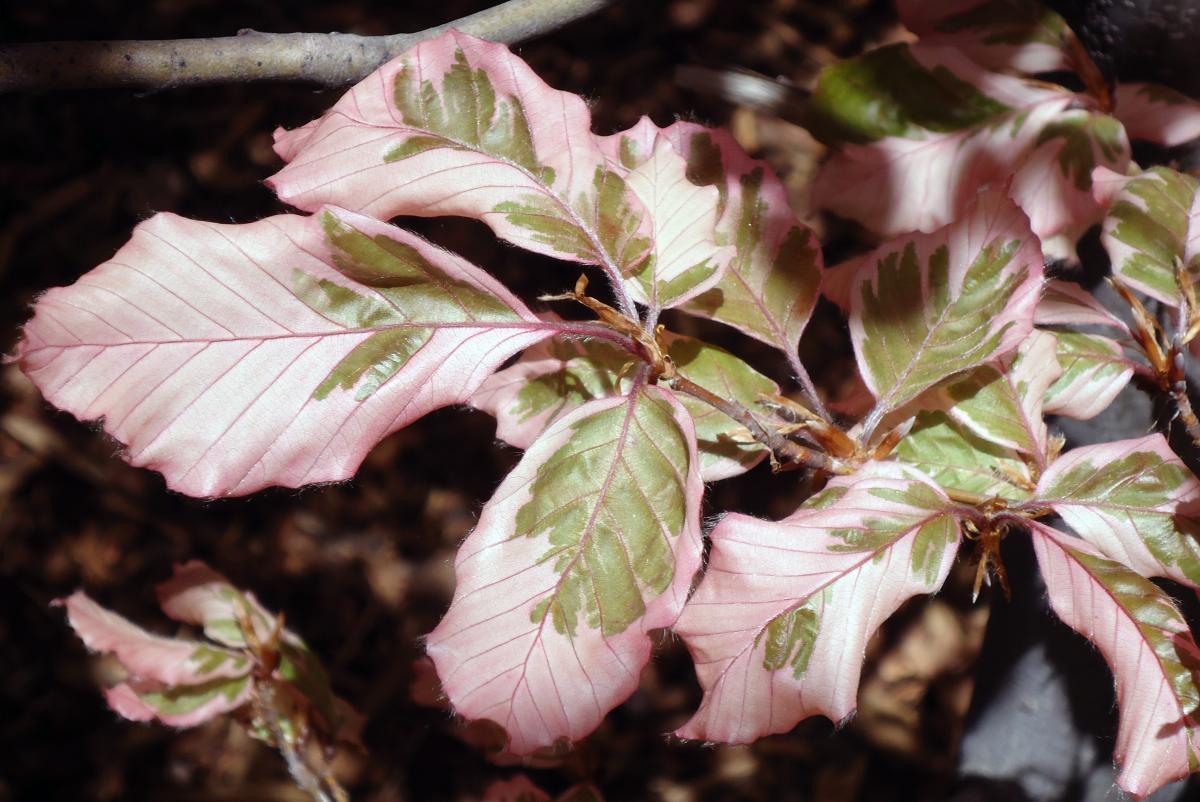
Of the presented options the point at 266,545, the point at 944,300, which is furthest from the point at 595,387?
the point at 266,545

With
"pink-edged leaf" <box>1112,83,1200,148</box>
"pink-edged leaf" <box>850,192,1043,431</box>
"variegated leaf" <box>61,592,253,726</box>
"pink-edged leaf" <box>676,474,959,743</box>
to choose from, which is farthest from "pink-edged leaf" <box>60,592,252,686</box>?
"pink-edged leaf" <box>1112,83,1200,148</box>

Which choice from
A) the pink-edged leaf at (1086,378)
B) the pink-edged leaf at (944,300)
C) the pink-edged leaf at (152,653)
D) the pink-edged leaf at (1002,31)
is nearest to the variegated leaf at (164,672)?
the pink-edged leaf at (152,653)

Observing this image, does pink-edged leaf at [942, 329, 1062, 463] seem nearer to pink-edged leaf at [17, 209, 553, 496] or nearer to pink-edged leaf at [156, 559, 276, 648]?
pink-edged leaf at [17, 209, 553, 496]

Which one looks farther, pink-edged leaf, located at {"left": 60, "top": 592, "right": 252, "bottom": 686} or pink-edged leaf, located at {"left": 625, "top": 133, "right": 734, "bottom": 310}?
pink-edged leaf, located at {"left": 60, "top": 592, "right": 252, "bottom": 686}

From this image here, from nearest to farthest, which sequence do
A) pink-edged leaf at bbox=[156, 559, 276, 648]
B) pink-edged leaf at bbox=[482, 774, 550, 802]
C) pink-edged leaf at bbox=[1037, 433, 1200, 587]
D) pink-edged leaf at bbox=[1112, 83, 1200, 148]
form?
pink-edged leaf at bbox=[1037, 433, 1200, 587], pink-edged leaf at bbox=[1112, 83, 1200, 148], pink-edged leaf at bbox=[156, 559, 276, 648], pink-edged leaf at bbox=[482, 774, 550, 802]

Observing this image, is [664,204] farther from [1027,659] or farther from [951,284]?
[1027,659]

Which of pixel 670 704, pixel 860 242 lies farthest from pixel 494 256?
pixel 670 704
